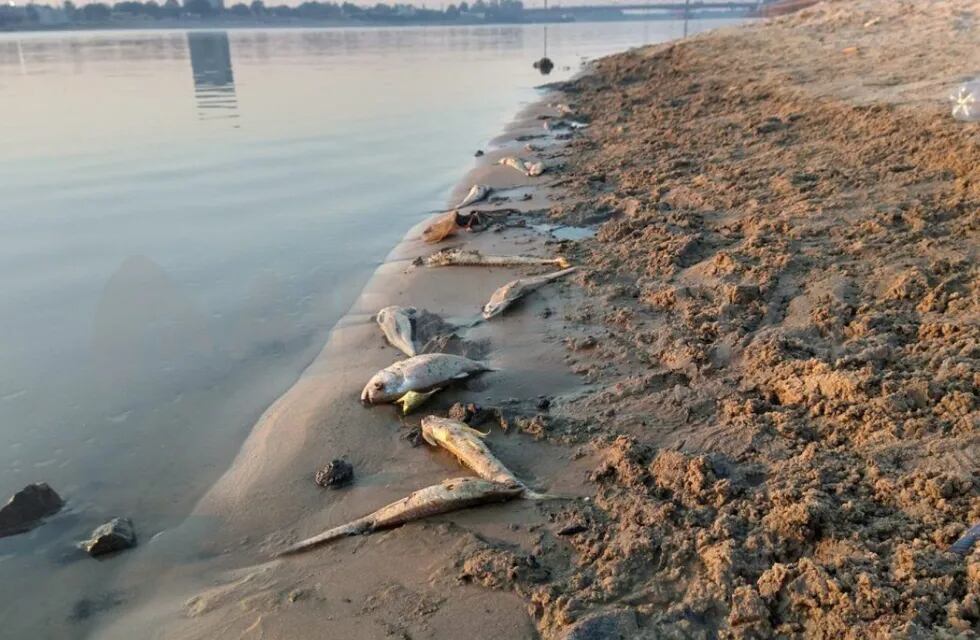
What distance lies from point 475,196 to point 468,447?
6.23m

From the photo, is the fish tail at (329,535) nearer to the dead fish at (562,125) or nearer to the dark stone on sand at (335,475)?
the dark stone on sand at (335,475)

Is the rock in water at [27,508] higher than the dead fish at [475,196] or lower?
lower

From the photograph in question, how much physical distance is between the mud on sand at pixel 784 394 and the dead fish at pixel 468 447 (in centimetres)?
40

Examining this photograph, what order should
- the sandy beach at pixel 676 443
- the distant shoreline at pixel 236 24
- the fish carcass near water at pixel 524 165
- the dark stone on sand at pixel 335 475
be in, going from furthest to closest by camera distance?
the distant shoreline at pixel 236 24 < the fish carcass near water at pixel 524 165 < the dark stone on sand at pixel 335 475 < the sandy beach at pixel 676 443

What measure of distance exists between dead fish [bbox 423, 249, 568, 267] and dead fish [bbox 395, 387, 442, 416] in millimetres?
2476

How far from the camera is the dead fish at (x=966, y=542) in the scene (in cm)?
241

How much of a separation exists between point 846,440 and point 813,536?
2.40ft

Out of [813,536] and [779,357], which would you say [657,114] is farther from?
[813,536]

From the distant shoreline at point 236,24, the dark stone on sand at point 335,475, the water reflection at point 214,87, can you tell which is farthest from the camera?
the distant shoreline at point 236,24

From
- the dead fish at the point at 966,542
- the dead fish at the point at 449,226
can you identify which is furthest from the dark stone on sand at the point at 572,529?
the dead fish at the point at 449,226

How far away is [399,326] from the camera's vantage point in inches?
216

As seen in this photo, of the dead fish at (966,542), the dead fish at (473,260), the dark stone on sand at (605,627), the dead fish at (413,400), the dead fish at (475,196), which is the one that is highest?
the dead fish at (966,542)

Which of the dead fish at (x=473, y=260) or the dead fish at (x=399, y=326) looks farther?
the dead fish at (x=473, y=260)

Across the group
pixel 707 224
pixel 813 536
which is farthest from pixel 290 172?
pixel 813 536
